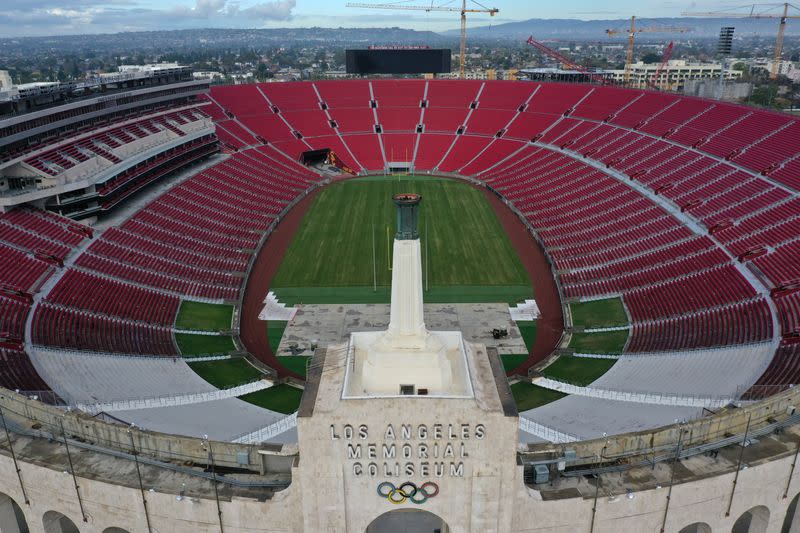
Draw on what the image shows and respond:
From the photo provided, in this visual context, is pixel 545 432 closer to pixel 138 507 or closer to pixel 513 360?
pixel 513 360

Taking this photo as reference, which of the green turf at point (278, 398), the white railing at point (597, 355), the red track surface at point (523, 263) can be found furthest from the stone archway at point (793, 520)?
the green turf at point (278, 398)

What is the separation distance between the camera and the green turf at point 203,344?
35094 mm

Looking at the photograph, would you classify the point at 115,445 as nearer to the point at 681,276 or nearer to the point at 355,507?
the point at 355,507

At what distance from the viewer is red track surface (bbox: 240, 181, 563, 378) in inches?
1426

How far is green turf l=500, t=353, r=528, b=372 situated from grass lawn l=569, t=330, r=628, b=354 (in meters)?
3.05

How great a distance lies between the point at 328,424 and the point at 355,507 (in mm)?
2666

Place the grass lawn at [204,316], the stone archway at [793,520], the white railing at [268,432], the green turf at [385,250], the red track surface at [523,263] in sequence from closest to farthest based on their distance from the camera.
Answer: the stone archway at [793,520] < the white railing at [268,432] < the red track surface at [523,263] < the grass lawn at [204,316] < the green turf at [385,250]

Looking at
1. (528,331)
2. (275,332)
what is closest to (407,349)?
(528,331)

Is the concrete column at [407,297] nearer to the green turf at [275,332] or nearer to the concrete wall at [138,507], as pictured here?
the concrete wall at [138,507]

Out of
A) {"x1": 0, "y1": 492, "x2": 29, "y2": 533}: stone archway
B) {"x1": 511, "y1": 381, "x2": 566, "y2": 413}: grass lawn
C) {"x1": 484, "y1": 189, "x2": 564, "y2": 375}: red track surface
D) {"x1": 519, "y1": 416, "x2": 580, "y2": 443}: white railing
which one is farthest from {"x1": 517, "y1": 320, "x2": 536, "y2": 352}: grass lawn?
{"x1": 0, "y1": 492, "x2": 29, "y2": 533}: stone archway

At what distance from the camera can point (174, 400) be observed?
1068 inches

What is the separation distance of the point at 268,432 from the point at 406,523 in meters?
6.79

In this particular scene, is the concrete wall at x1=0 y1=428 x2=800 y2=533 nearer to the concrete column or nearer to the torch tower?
the torch tower

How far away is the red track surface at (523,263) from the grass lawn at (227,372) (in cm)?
146
